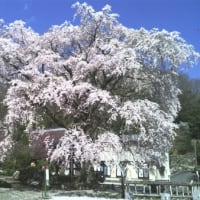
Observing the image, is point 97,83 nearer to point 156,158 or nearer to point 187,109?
point 156,158

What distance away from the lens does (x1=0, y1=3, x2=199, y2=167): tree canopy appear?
17.4m

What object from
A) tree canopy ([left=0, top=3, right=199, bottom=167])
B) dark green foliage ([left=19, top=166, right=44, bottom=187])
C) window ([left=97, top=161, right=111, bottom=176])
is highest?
tree canopy ([left=0, top=3, right=199, bottom=167])

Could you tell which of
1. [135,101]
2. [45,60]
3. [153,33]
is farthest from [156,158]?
[45,60]

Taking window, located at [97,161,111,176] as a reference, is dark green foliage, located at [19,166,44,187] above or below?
below

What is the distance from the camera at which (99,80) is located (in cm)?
1920

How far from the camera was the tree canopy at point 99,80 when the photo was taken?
17391mm

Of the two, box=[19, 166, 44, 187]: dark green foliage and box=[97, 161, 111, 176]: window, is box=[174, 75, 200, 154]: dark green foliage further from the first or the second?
box=[19, 166, 44, 187]: dark green foliage

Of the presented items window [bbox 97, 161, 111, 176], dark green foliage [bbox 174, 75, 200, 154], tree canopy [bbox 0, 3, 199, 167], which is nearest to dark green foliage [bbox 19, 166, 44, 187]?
window [bbox 97, 161, 111, 176]

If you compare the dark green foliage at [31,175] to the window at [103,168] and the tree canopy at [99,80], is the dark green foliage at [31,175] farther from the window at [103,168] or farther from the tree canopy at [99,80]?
the tree canopy at [99,80]

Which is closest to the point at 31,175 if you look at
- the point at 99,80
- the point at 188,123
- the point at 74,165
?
the point at 74,165

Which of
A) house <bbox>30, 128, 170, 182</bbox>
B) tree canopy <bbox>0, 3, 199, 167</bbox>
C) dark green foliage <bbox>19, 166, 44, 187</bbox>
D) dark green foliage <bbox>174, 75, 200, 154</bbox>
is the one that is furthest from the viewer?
dark green foliage <bbox>174, 75, 200, 154</bbox>

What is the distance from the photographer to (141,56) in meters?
17.7

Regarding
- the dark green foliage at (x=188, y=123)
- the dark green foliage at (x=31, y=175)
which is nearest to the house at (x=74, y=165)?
the dark green foliage at (x=31, y=175)

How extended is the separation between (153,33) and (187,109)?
1541 inches
